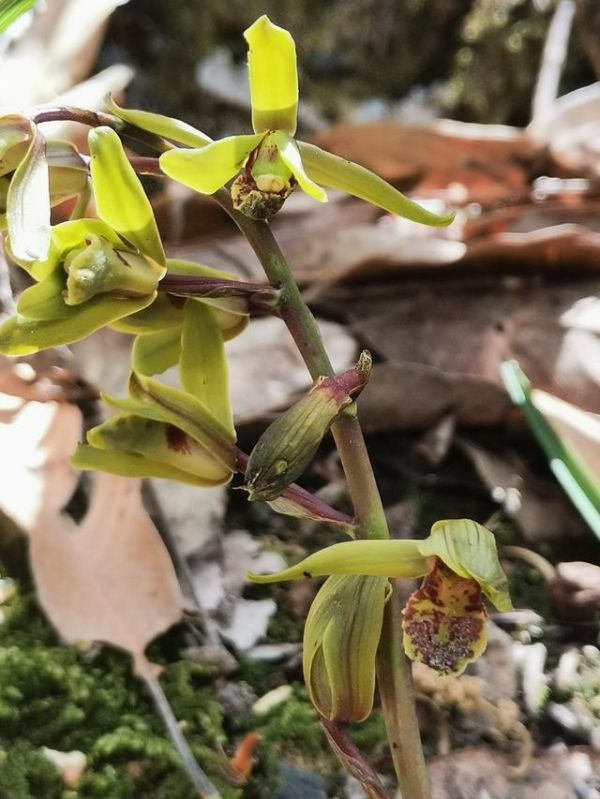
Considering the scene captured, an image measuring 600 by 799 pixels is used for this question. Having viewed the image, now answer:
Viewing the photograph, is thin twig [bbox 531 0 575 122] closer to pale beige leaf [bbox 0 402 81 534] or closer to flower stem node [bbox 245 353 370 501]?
pale beige leaf [bbox 0 402 81 534]

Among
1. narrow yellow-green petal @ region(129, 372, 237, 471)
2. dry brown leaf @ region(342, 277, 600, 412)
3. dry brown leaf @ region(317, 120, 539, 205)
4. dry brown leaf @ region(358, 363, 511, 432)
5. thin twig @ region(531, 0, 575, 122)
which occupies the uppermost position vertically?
thin twig @ region(531, 0, 575, 122)

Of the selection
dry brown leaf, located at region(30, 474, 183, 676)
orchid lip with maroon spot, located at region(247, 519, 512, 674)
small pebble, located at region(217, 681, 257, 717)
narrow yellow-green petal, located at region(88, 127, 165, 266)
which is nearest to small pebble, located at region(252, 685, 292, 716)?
small pebble, located at region(217, 681, 257, 717)

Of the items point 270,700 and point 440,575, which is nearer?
point 440,575

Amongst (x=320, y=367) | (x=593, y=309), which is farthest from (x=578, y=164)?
(x=320, y=367)

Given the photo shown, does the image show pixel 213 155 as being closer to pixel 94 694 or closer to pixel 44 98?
pixel 94 694

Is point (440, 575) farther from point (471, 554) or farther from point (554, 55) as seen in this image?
point (554, 55)

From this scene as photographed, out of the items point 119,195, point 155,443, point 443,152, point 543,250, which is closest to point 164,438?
point 155,443

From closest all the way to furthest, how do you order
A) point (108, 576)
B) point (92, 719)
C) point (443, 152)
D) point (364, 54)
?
point (92, 719) < point (108, 576) < point (443, 152) < point (364, 54)

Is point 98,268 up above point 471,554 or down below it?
above
